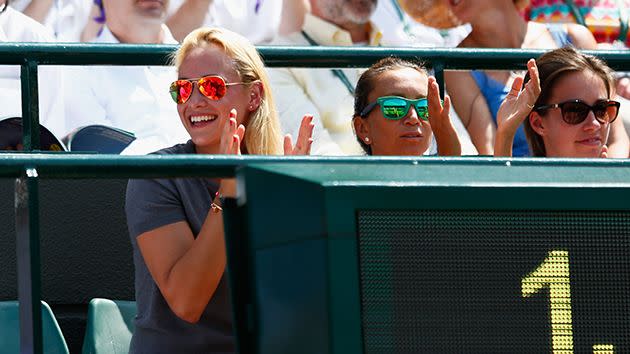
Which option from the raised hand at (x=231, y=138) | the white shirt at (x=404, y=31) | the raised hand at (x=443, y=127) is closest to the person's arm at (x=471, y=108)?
the white shirt at (x=404, y=31)

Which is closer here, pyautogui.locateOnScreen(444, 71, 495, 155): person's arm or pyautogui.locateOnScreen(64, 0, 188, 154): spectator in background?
pyautogui.locateOnScreen(444, 71, 495, 155): person's arm

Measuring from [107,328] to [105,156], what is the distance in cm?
149

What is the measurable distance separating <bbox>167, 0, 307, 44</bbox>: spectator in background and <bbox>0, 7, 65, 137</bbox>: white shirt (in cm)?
61

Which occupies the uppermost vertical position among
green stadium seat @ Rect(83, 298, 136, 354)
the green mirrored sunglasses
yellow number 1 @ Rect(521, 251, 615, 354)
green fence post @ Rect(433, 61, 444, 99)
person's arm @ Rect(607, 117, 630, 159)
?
green fence post @ Rect(433, 61, 444, 99)

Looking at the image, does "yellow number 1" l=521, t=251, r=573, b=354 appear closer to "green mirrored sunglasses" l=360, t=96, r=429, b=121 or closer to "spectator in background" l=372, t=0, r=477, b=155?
"green mirrored sunglasses" l=360, t=96, r=429, b=121

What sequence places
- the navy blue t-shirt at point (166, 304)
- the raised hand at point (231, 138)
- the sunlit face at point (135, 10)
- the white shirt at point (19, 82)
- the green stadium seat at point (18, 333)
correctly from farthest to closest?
the sunlit face at point (135, 10) < the white shirt at point (19, 82) < the green stadium seat at point (18, 333) < the navy blue t-shirt at point (166, 304) < the raised hand at point (231, 138)

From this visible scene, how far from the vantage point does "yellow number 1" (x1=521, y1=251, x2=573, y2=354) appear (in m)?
1.71

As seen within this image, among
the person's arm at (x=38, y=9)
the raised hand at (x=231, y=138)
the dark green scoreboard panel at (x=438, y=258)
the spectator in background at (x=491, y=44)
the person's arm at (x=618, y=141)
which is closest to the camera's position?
the dark green scoreboard panel at (x=438, y=258)

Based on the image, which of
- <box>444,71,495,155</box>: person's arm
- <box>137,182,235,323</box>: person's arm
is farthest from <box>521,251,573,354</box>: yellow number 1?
<box>444,71,495,155</box>: person's arm

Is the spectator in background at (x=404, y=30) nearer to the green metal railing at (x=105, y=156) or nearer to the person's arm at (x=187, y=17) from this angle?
the person's arm at (x=187, y=17)

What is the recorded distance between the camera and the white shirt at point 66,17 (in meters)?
4.70

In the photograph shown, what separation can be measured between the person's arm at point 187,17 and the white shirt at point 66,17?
15.8 inches

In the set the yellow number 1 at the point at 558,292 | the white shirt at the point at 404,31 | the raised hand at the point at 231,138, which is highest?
the white shirt at the point at 404,31

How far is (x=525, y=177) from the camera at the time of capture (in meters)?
1.74
